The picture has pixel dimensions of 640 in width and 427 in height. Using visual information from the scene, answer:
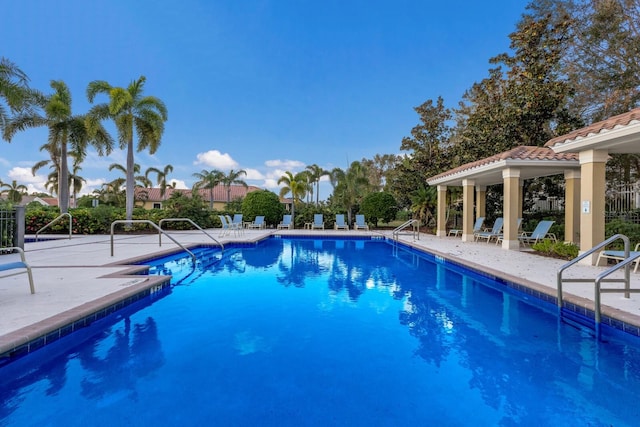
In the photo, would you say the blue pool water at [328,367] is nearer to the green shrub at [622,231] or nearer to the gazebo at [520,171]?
the green shrub at [622,231]

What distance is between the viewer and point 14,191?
49.6 metres

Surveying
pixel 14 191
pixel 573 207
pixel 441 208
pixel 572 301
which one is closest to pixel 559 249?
pixel 573 207

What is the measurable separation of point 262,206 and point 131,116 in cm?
900

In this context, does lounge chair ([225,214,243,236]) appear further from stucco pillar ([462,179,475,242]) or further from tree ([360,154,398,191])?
tree ([360,154,398,191])

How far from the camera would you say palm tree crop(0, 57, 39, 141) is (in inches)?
497

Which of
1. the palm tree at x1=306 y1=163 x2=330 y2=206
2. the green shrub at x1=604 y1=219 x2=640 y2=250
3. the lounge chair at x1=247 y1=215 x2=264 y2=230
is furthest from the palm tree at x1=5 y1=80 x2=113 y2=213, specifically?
the green shrub at x1=604 y1=219 x2=640 y2=250

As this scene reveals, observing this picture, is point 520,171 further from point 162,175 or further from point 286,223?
point 162,175

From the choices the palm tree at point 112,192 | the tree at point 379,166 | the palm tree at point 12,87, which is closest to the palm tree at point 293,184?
the palm tree at point 12,87

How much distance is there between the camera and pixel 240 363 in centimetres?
371

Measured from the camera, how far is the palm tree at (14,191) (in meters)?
47.2

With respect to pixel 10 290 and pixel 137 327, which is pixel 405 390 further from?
pixel 10 290

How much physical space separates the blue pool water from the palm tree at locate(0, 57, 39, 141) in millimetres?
12746

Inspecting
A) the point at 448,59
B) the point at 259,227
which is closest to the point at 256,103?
the point at 259,227

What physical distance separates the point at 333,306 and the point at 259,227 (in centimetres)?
1649
